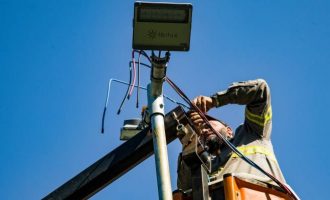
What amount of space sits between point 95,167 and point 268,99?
1739mm

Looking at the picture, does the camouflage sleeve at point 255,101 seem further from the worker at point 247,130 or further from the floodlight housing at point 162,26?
the floodlight housing at point 162,26

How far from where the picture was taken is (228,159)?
4484 mm

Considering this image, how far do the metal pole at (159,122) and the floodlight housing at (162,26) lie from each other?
0.32 ft

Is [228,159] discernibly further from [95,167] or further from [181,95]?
[95,167]

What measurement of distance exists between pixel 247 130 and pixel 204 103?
0.66m

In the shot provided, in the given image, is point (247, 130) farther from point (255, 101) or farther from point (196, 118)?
point (196, 118)

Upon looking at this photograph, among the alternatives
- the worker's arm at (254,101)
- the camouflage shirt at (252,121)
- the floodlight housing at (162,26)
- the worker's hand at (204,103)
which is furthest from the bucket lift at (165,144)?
the worker's arm at (254,101)

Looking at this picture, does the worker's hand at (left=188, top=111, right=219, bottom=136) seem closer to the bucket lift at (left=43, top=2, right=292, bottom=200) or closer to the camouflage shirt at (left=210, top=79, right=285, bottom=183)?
the bucket lift at (left=43, top=2, right=292, bottom=200)

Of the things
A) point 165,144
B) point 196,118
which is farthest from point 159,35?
point 196,118

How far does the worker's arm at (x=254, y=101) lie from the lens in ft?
15.6

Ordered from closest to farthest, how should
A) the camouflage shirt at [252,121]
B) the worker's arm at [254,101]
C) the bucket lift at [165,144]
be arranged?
the bucket lift at [165,144] → the camouflage shirt at [252,121] → the worker's arm at [254,101]

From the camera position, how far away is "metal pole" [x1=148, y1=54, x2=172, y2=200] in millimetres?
3098

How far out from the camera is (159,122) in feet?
11.2

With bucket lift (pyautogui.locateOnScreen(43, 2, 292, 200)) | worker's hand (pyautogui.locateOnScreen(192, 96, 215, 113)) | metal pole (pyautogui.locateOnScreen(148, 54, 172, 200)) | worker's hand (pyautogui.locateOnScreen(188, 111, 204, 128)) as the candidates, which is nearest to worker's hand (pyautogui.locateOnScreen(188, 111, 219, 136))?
worker's hand (pyautogui.locateOnScreen(188, 111, 204, 128))
